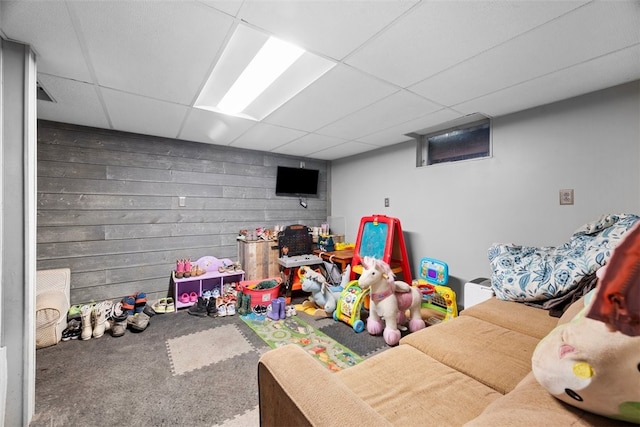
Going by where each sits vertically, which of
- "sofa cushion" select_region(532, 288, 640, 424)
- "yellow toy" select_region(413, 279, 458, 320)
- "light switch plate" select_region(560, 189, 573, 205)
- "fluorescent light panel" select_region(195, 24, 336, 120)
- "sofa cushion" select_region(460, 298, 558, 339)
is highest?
"fluorescent light panel" select_region(195, 24, 336, 120)

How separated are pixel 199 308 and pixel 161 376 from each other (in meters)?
1.19

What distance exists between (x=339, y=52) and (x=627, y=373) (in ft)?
5.93

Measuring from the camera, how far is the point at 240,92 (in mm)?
2338

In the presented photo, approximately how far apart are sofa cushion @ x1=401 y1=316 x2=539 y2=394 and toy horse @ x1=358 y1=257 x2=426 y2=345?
2.46ft

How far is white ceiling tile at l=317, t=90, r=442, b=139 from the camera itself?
230 cm

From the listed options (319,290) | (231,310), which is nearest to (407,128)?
(319,290)

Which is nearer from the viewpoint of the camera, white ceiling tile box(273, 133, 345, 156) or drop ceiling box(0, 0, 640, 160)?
drop ceiling box(0, 0, 640, 160)

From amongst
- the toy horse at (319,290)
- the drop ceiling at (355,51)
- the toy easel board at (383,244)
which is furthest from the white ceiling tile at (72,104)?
the toy easel board at (383,244)

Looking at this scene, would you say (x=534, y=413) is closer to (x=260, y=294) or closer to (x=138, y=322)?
(x=260, y=294)

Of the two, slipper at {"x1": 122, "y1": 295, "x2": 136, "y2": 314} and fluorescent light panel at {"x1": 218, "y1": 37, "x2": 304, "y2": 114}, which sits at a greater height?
fluorescent light panel at {"x1": 218, "y1": 37, "x2": 304, "y2": 114}

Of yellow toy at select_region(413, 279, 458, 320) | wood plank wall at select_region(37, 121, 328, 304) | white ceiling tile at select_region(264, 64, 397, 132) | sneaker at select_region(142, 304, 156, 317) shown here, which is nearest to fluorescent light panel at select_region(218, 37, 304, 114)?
white ceiling tile at select_region(264, 64, 397, 132)

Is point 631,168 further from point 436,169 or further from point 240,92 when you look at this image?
point 240,92

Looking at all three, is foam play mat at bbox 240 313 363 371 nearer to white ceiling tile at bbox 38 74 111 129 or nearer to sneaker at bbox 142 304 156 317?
sneaker at bbox 142 304 156 317

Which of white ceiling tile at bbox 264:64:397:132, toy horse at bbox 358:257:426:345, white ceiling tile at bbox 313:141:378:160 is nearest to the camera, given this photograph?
white ceiling tile at bbox 264:64:397:132
